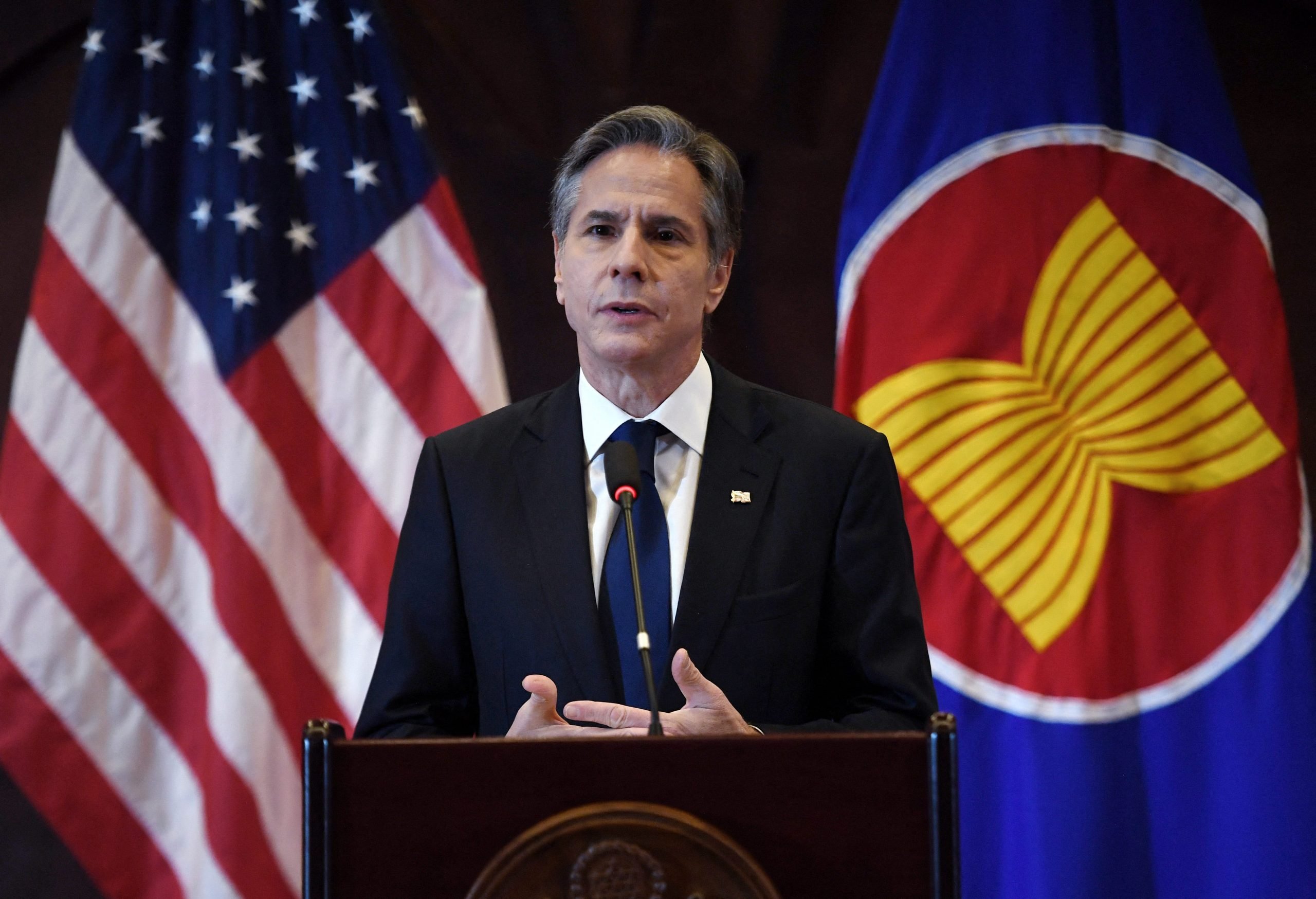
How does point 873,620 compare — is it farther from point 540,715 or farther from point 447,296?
point 447,296

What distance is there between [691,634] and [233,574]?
1.55m

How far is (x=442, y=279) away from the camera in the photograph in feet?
9.93

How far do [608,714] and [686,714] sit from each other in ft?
0.30

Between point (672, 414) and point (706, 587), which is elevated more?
point (672, 414)

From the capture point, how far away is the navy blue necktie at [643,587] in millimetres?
1732

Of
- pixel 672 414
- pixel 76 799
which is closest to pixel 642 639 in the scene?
pixel 672 414

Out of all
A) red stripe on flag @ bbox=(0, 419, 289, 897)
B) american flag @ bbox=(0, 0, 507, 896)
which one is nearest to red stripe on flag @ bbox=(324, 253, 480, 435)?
american flag @ bbox=(0, 0, 507, 896)

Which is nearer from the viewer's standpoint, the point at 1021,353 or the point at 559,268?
the point at 559,268

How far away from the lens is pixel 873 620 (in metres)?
1.75

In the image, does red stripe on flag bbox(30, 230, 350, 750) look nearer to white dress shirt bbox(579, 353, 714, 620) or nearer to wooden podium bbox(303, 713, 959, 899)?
white dress shirt bbox(579, 353, 714, 620)

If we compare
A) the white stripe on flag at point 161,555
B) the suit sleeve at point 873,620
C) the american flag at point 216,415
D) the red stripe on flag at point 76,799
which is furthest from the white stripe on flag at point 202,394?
the suit sleeve at point 873,620

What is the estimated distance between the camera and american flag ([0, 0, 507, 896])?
9.37 ft

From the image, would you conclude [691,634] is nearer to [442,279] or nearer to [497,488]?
[497,488]

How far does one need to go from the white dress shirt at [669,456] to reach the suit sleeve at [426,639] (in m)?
0.22
